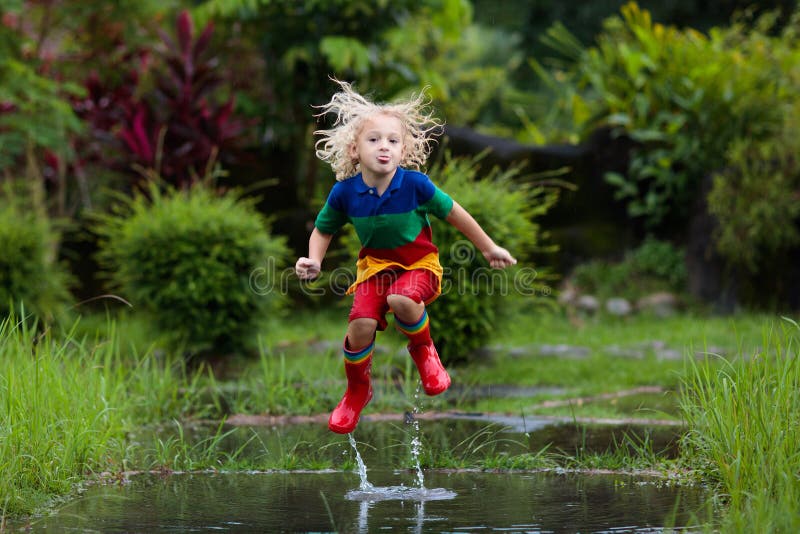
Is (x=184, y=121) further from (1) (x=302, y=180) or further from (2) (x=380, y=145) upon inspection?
(2) (x=380, y=145)

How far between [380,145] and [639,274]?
7.76 m

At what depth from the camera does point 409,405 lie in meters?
6.42

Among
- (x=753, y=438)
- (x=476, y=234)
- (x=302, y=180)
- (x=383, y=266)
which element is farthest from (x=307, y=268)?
(x=302, y=180)

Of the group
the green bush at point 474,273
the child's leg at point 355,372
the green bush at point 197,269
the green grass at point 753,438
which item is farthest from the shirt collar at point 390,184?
the green bush at point 197,269

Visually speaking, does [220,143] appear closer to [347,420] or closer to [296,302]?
[296,302]

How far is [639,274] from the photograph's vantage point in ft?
37.3

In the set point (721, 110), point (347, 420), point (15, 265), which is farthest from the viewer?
point (721, 110)

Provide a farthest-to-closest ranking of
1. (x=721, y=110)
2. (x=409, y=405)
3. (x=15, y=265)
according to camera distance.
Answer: (x=721, y=110)
(x=15, y=265)
(x=409, y=405)

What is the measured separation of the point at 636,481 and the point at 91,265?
8.45 meters

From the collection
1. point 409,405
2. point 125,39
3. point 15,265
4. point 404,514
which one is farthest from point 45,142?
point 404,514

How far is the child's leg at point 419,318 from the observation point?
161 inches

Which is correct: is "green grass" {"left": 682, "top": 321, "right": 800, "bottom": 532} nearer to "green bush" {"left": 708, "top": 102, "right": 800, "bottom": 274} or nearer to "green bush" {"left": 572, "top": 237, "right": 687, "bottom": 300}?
"green bush" {"left": 708, "top": 102, "right": 800, "bottom": 274}

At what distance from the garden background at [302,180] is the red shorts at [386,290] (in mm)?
3229

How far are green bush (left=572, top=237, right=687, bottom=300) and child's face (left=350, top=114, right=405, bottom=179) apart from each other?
728cm
